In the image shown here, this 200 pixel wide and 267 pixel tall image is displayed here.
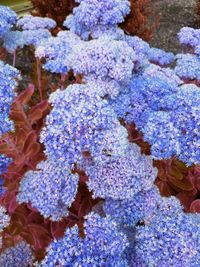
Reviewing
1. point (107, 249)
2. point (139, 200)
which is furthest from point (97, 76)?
point (107, 249)

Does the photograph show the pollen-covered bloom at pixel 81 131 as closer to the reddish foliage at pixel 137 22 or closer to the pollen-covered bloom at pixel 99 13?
the pollen-covered bloom at pixel 99 13

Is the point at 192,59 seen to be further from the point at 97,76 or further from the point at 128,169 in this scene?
the point at 128,169

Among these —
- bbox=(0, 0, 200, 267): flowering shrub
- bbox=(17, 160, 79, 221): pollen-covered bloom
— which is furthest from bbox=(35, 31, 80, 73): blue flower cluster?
bbox=(17, 160, 79, 221): pollen-covered bloom

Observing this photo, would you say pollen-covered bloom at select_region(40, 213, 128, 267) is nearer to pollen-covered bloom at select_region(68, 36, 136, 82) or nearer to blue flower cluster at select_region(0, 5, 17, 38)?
pollen-covered bloom at select_region(68, 36, 136, 82)

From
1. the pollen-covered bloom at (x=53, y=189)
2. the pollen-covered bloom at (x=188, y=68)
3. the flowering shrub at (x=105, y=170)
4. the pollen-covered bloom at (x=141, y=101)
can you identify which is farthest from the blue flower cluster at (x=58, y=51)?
the pollen-covered bloom at (x=53, y=189)

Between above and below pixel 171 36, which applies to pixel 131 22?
above

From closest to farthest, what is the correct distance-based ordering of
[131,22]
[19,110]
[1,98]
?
1. [1,98]
2. [19,110]
3. [131,22]

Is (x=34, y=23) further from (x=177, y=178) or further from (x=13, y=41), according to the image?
(x=177, y=178)
